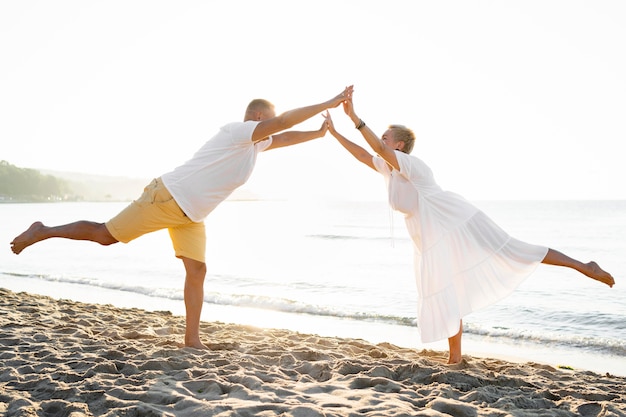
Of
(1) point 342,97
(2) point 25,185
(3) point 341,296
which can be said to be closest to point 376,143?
(1) point 342,97

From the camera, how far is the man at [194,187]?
4.88 m

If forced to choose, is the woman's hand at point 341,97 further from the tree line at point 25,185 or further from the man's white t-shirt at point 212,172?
the tree line at point 25,185

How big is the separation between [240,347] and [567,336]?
5.19m

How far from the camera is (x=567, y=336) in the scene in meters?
8.20

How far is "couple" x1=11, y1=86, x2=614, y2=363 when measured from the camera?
4.84 metres

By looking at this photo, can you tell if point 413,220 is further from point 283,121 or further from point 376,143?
point 283,121

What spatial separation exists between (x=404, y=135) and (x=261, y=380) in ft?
8.01

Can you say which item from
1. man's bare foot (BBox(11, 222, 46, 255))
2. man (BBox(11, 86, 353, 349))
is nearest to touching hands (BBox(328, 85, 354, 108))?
man (BBox(11, 86, 353, 349))

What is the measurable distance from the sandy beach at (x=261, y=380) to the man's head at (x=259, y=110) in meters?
2.12

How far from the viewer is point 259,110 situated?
16.8 feet

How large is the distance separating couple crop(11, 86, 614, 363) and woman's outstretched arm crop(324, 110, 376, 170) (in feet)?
1.22

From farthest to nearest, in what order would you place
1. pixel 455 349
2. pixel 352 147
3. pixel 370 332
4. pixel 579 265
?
pixel 370 332, pixel 352 147, pixel 455 349, pixel 579 265

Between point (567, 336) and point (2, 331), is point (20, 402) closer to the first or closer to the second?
point (2, 331)

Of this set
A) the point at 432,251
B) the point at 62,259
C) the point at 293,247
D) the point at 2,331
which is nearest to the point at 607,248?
the point at 293,247
